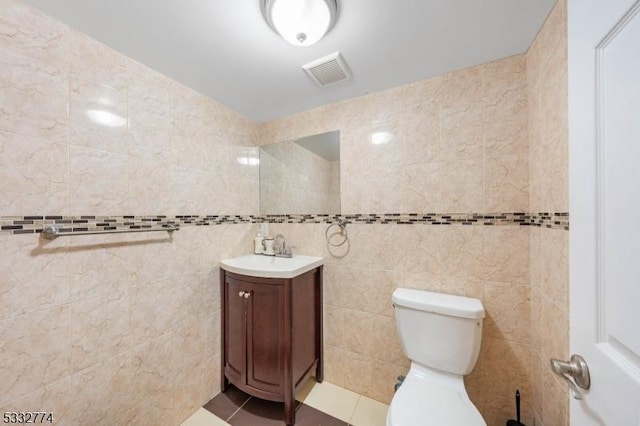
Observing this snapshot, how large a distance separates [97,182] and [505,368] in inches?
90.6

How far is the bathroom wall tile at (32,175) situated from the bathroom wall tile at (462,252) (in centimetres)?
191

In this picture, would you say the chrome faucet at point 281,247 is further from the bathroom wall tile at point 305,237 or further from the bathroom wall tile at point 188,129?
the bathroom wall tile at point 188,129

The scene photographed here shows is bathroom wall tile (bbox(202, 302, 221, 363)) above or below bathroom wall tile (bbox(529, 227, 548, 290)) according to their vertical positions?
below

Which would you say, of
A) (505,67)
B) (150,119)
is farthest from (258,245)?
(505,67)

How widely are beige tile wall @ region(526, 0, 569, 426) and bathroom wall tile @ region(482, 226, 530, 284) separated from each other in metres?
0.04

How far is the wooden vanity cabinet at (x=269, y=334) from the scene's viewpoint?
1.35m

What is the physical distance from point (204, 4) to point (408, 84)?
1169 mm

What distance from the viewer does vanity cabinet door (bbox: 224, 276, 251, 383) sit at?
1463 millimetres

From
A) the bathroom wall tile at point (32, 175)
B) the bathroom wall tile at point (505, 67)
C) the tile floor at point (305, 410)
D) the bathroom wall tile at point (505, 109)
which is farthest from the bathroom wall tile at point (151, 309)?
the bathroom wall tile at point (505, 67)

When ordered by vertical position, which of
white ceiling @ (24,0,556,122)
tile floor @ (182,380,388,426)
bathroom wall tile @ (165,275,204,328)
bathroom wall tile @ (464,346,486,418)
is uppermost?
white ceiling @ (24,0,556,122)

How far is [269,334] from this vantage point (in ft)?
4.54

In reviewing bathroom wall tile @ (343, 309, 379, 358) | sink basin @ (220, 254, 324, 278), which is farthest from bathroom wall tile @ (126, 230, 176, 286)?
bathroom wall tile @ (343, 309, 379, 358)

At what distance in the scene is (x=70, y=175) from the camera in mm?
1000

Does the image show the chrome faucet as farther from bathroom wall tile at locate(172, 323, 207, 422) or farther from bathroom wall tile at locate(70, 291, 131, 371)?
bathroom wall tile at locate(70, 291, 131, 371)
